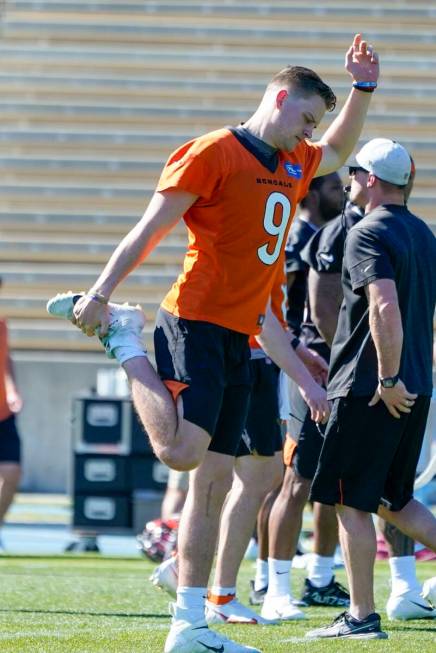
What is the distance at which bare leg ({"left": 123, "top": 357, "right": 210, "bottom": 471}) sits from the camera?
421 cm

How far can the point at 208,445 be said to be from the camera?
4.30 m

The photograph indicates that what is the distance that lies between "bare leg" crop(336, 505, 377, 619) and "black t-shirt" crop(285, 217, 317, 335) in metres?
1.78

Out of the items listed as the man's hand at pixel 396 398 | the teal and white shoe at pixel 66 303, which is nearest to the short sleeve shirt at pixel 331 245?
the man's hand at pixel 396 398

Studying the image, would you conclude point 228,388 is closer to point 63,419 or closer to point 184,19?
point 63,419

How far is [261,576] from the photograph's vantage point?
638 cm

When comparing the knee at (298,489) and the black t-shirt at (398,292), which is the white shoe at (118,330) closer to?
the black t-shirt at (398,292)

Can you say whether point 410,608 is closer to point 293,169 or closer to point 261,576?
point 261,576

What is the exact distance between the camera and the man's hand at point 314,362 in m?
6.04

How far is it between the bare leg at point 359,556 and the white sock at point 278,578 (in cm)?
93

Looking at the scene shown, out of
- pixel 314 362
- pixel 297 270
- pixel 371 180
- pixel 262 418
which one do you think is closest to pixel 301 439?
pixel 314 362

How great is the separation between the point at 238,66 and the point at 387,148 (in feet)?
42.4

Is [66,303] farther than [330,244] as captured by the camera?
No

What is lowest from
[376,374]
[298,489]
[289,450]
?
[298,489]

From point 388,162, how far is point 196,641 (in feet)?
5.82
